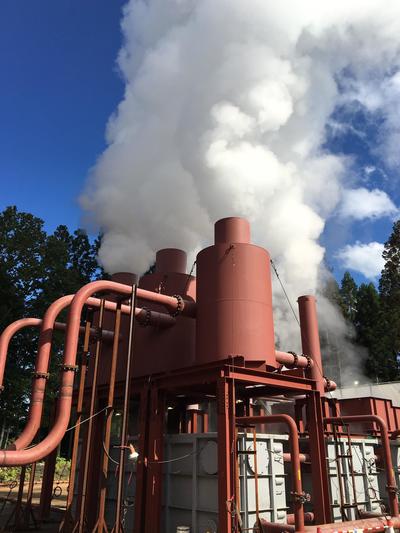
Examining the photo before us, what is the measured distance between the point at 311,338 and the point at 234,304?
741cm

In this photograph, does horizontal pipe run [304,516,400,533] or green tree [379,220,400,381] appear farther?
green tree [379,220,400,381]

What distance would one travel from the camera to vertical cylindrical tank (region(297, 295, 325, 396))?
18.6m

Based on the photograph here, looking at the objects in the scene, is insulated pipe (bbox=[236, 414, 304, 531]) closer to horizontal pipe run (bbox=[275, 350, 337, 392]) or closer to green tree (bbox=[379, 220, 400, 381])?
horizontal pipe run (bbox=[275, 350, 337, 392])

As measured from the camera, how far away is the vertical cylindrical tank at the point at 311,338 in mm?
18609

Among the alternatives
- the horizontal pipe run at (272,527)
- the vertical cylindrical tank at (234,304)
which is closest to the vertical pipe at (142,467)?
the vertical cylindrical tank at (234,304)

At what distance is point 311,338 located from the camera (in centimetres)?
1902

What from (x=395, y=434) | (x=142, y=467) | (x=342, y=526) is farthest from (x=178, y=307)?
(x=395, y=434)

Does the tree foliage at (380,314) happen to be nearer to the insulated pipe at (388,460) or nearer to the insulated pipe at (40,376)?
the insulated pipe at (388,460)

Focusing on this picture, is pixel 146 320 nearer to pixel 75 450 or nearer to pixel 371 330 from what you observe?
pixel 75 450

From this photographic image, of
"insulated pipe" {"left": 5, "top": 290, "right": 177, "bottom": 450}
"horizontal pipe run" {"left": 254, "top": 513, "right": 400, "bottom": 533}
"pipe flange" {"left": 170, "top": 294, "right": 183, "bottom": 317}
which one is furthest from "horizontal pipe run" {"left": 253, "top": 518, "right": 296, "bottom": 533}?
"pipe flange" {"left": 170, "top": 294, "right": 183, "bottom": 317}

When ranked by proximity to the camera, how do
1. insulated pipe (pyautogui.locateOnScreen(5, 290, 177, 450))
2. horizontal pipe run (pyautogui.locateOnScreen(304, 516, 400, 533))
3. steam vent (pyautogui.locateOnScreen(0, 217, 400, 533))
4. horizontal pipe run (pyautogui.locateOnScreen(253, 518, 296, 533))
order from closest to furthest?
horizontal pipe run (pyautogui.locateOnScreen(304, 516, 400, 533))
insulated pipe (pyautogui.locateOnScreen(5, 290, 177, 450))
horizontal pipe run (pyautogui.locateOnScreen(253, 518, 296, 533))
steam vent (pyautogui.locateOnScreen(0, 217, 400, 533))

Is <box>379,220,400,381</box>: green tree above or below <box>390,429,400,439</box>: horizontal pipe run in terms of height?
above

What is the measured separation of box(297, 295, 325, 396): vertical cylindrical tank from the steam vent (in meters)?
2.29

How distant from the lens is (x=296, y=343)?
30.2 metres
